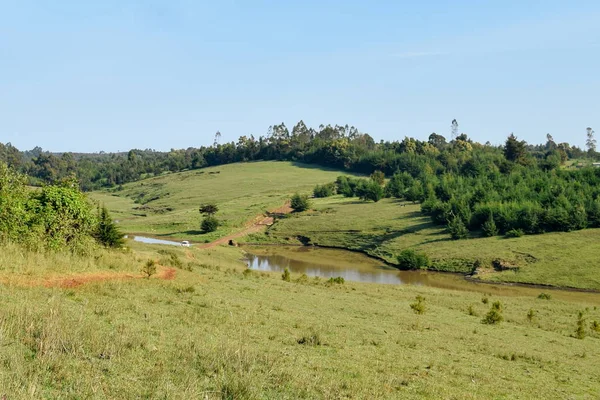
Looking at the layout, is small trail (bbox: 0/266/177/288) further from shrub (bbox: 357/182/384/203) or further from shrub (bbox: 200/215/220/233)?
shrub (bbox: 357/182/384/203)

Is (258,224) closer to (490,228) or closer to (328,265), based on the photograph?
(328,265)

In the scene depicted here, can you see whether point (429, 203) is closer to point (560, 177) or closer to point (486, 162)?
point (560, 177)

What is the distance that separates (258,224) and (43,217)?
240ft

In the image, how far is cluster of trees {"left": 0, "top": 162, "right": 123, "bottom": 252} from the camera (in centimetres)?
2539

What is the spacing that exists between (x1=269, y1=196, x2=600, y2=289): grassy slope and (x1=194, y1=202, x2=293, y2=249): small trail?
373cm

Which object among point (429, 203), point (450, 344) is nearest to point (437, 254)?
point (429, 203)

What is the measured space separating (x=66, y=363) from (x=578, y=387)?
1337cm

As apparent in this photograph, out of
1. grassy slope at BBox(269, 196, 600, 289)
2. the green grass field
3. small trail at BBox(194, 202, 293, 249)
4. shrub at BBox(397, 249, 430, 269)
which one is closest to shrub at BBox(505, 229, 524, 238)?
grassy slope at BBox(269, 196, 600, 289)

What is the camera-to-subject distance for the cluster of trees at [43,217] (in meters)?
25.4

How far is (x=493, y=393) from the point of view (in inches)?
481

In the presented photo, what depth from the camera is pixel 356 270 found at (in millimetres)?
64562

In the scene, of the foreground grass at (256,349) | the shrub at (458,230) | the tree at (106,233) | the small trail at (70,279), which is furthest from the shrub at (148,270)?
the shrub at (458,230)

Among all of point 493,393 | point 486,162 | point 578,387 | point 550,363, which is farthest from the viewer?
point 486,162

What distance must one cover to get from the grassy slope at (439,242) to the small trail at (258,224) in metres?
3.73
